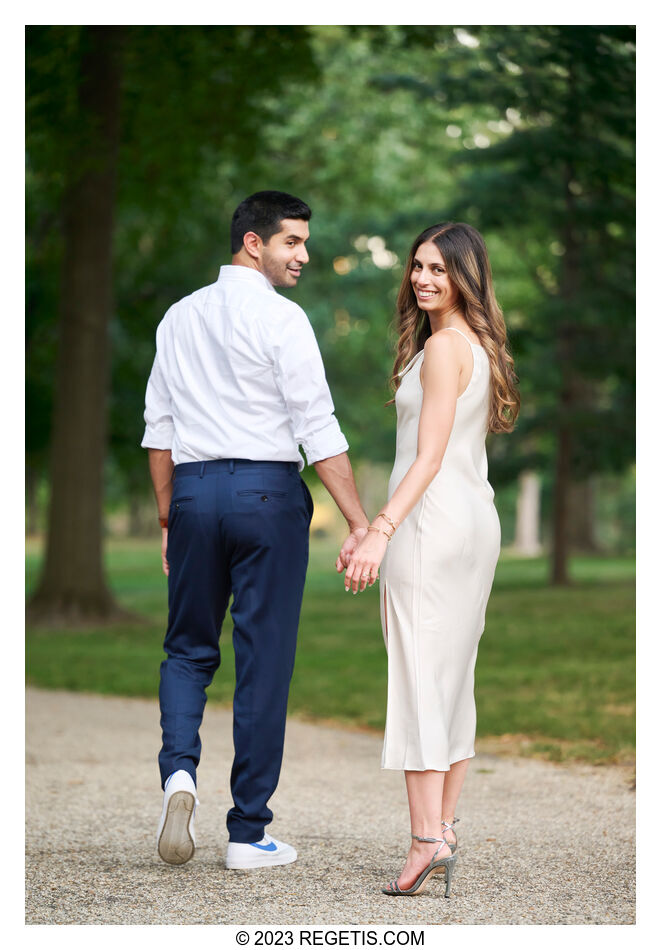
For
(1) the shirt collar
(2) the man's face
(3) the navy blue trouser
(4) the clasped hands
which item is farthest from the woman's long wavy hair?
(3) the navy blue trouser

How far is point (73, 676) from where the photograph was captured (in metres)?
10.6

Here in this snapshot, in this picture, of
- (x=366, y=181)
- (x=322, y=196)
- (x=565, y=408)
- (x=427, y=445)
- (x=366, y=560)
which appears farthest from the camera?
(x=322, y=196)

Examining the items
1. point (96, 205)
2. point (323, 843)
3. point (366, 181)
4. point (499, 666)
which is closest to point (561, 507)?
point (499, 666)

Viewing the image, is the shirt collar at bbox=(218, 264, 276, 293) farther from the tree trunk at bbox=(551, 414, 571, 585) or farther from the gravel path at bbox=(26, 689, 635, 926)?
the tree trunk at bbox=(551, 414, 571, 585)

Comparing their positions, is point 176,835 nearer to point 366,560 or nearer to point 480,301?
point 366,560

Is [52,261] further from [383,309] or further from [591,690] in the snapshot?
[591,690]

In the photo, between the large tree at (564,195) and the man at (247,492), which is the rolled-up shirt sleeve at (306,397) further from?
the large tree at (564,195)

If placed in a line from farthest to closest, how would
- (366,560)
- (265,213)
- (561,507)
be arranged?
(561,507), (265,213), (366,560)

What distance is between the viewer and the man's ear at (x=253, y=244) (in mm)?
4289

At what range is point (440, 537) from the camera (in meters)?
3.95

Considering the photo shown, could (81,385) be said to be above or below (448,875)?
above

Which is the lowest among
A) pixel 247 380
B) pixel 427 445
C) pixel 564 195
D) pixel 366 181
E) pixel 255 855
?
pixel 255 855

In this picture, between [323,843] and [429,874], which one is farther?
[323,843]

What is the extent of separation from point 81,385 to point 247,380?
10.8 m
